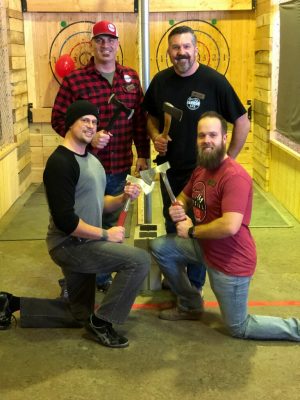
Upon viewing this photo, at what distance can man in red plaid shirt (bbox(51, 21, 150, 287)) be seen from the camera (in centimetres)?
304

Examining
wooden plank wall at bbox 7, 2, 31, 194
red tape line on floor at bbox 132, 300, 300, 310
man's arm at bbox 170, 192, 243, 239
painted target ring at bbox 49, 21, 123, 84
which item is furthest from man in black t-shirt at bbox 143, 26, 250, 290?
painted target ring at bbox 49, 21, 123, 84

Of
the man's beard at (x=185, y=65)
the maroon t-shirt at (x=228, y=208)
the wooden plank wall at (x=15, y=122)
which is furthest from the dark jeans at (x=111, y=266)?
the wooden plank wall at (x=15, y=122)

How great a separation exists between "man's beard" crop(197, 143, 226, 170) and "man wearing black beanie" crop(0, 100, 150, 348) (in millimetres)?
367

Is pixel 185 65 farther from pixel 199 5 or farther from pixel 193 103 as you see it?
pixel 199 5

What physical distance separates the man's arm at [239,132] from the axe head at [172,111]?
1.22ft

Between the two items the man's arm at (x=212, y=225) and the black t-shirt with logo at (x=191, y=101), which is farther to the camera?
the black t-shirt with logo at (x=191, y=101)

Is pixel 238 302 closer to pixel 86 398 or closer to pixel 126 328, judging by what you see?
pixel 126 328

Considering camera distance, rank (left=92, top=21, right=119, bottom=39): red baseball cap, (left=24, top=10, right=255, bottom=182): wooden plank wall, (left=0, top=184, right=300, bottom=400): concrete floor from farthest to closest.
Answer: (left=24, top=10, right=255, bottom=182): wooden plank wall
(left=92, top=21, right=119, bottom=39): red baseball cap
(left=0, top=184, right=300, bottom=400): concrete floor

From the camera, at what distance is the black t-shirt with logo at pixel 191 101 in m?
2.86

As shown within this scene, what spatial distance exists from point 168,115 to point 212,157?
469mm

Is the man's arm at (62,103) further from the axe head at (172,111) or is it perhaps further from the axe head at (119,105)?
the axe head at (172,111)

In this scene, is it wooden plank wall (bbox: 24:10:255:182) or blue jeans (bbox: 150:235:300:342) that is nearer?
blue jeans (bbox: 150:235:300:342)

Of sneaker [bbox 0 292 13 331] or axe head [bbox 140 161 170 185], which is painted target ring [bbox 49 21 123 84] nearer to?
axe head [bbox 140 161 170 185]

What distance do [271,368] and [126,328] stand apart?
0.82 metres
